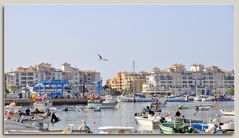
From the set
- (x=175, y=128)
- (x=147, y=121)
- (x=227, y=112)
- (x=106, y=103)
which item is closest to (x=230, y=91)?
(x=227, y=112)

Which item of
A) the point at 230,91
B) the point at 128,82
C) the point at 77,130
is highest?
the point at 128,82

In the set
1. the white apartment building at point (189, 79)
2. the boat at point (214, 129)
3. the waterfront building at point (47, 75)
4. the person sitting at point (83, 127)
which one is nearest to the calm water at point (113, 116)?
the person sitting at point (83, 127)

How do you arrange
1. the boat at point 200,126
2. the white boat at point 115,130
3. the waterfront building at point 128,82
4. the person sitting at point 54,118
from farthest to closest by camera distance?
1. the person sitting at point 54,118
2. the waterfront building at point 128,82
3. the boat at point 200,126
4. the white boat at point 115,130

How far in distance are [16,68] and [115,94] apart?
2.12 meters

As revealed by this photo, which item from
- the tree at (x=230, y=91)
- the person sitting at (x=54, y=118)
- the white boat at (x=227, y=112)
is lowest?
the person sitting at (x=54, y=118)

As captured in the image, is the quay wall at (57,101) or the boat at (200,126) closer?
the boat at (200,126)

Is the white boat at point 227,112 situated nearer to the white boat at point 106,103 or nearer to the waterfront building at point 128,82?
the waterfront building at point 128,82

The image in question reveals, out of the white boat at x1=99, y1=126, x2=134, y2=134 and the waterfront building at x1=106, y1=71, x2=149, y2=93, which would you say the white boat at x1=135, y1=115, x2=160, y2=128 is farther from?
the white boat at x1=99, y1=126, x2=134, y2=134

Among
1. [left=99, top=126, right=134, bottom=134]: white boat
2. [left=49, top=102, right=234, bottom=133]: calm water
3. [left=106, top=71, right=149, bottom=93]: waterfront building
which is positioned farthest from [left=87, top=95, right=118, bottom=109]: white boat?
[left=99, top=126, right=134, bottom=134]: white boat

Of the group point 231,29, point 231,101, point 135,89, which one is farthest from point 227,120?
point 135,89

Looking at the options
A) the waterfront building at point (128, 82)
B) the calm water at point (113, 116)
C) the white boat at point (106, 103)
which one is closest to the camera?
the calm water at point (113, 116)

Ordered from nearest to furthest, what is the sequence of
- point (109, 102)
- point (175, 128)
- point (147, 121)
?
Result: point (175, 128) → point (147, 121) → point (109, 102)

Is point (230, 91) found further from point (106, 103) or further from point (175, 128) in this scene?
point (106, 103)

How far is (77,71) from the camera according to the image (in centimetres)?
912
